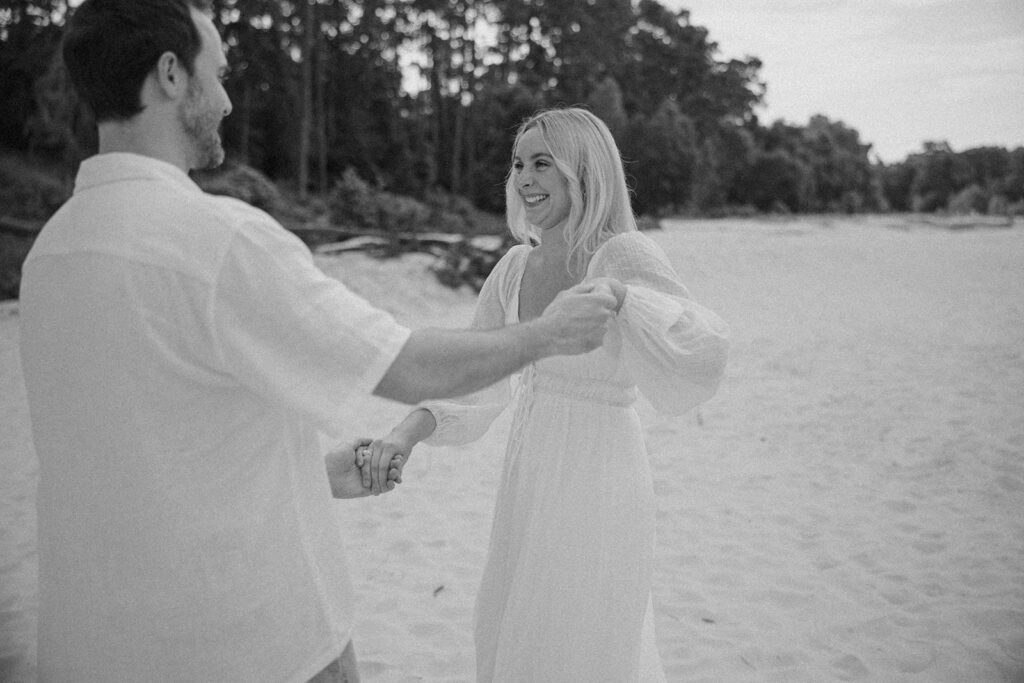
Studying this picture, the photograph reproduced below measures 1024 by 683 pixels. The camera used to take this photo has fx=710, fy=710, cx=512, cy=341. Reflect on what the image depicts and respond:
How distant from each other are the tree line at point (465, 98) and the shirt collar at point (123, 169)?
2183 centimetres

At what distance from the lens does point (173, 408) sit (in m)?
1.15

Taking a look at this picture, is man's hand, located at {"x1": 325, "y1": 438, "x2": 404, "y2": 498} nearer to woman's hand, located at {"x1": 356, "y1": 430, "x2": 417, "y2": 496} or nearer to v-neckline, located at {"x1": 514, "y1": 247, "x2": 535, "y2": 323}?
woman's hand, located at {"x1": 356, "y1": 430, "x2": 417, "y2": 496}

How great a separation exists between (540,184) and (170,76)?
1.36 m

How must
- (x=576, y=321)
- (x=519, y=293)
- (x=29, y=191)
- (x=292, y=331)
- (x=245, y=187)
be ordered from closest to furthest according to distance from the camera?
(x=292, y=331), (x=576, y=321), (x=519, y=293), (x=245, y=187), (x=29, y=191)

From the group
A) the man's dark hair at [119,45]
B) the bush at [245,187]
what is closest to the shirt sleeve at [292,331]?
the man's dark hair at [119,45]

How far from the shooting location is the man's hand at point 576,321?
57.7 inches

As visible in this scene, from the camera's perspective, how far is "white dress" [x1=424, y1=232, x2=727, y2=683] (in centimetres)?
207

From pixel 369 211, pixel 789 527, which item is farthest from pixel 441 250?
pixel 789 527

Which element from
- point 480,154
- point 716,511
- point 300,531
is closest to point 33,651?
point 300,531

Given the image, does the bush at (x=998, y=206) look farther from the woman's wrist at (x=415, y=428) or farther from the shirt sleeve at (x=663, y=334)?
the woman's wrist at (x=415, y=428)

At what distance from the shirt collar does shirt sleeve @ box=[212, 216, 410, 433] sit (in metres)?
0.20

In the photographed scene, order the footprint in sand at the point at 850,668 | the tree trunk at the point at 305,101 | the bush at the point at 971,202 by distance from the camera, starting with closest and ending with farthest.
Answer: the footprint in sand at the point at 850,668 < the tree trunk at the point at 305,101 < the bush at the point at 971,202

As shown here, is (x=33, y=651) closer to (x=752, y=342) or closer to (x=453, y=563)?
(x=453, y=563)

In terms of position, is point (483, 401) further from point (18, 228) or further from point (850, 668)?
point (18, 228)
